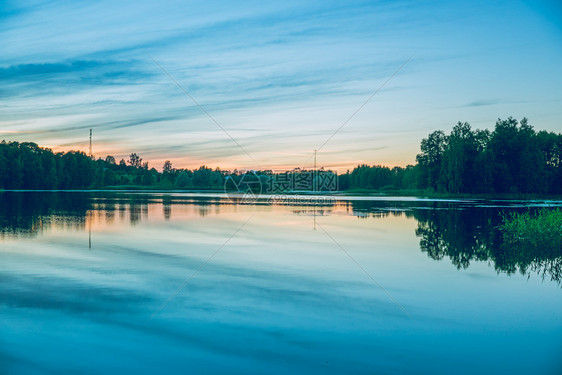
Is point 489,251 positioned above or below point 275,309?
below

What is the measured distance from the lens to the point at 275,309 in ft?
28.0

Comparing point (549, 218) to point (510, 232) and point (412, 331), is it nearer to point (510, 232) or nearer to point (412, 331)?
point (510, 232)

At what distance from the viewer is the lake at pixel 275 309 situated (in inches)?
247

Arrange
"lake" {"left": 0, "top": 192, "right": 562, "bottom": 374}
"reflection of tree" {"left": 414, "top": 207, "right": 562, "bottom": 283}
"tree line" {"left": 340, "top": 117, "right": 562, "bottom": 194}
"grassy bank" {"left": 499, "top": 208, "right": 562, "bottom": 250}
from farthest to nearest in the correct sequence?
"tree line" {"left": 340, "top": 117, "right": 562, "bottom": 194}, "grassy bank" {"left": 499, "top": 208, "right": 562, "bottom": 250}, "reflection of tree" {"left": 414, "top": 207, "right": 562, "bottom": 283}, "lake" {"left": 0, "top": 192, "right": 562, "bottom": 374}

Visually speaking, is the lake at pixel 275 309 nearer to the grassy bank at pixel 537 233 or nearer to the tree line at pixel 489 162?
the grassy bank at pixel 537 233

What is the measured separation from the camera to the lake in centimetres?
627

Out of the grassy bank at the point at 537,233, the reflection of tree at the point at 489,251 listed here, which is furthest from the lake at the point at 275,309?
the grassy bank at the point at 537,233

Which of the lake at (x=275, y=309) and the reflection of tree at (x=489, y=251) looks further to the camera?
the reflection of tree at (x=489, y=251)

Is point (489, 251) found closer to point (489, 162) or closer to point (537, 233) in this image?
point (537, 233)

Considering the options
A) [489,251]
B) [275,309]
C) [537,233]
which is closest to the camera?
[275,309]

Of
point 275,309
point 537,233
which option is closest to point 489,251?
point 537,233

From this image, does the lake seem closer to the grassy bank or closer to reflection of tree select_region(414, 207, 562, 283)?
reflection of tree select_region(414, 207, 562, 283)

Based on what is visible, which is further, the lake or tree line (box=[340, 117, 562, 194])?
tree line (box=[340, 117, 562, 194])

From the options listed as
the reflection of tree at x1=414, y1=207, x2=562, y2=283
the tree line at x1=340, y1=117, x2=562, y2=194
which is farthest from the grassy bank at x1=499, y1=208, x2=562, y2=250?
the tree line at x1=340, y1=117, x2=562, y2=194
